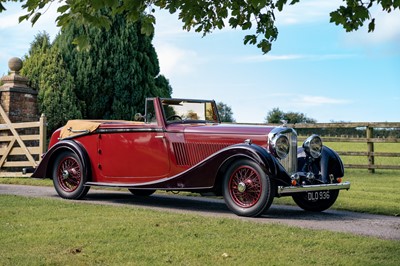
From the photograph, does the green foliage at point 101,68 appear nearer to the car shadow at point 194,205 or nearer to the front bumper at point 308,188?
the car shadow at point 194,205

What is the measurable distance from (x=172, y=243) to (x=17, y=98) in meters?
12.5

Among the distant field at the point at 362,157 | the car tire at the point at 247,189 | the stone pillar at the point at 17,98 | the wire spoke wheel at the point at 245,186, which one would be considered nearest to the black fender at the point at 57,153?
the car tire at the point at 247,189

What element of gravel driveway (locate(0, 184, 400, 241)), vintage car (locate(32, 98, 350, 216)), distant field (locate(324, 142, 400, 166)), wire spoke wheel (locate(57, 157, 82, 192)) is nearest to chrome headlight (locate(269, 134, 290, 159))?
vintage car (locate(32, 98, 350, 216))

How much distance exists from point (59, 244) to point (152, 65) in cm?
1738

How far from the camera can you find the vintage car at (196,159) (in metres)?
8.00

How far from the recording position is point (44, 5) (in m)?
6.38

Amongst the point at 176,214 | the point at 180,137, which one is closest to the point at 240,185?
the point at 176,214

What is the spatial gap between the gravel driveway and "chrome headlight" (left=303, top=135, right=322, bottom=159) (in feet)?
2.92

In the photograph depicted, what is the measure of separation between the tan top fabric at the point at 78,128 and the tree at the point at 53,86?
32.8ft

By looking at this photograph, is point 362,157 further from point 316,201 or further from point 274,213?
point 274,213

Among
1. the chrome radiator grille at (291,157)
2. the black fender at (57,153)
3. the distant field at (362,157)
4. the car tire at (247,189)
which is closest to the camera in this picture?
the car tire at (247,189)

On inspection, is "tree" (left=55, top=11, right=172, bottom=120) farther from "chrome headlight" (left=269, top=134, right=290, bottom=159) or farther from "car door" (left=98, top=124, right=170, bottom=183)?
"chrome headlight" (left=269, top=134, right=290, bottom=159)

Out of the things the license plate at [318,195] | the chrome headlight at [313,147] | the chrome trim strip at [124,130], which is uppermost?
the chrome trim strip at [124,130]

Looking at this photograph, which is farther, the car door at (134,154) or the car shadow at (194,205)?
the car door at (134,154)
